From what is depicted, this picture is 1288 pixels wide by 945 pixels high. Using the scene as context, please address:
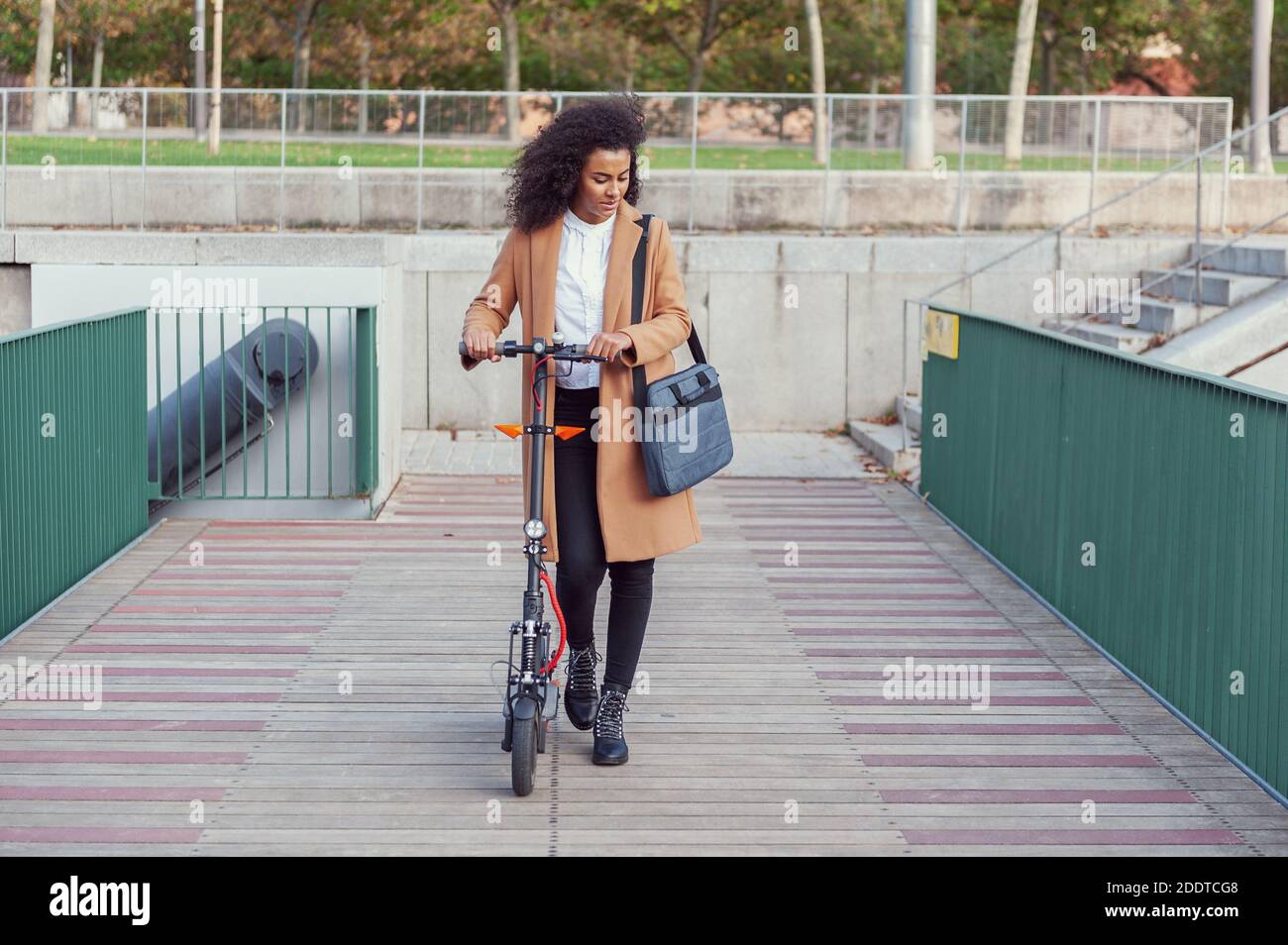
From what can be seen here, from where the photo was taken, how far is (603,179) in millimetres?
5562

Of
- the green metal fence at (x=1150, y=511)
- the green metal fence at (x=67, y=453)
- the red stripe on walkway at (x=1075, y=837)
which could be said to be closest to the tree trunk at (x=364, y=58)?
the green metal fence at (x=67, y=453)

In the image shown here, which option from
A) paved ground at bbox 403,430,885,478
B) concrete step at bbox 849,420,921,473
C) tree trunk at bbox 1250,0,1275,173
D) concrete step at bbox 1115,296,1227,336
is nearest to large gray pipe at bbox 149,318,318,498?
paved ground at bbox 403,430,885,478

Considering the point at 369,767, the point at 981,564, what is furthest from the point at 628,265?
the point at 981,564

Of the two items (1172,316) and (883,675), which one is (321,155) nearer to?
(1172,316)

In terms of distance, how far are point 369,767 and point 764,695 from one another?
167cm

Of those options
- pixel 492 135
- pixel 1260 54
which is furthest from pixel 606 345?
pixel 1260 54

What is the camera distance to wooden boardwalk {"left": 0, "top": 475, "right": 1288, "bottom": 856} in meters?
5.27

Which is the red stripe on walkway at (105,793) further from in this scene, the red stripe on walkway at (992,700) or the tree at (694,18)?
the tree at (694,18)

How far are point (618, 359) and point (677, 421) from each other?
26cm

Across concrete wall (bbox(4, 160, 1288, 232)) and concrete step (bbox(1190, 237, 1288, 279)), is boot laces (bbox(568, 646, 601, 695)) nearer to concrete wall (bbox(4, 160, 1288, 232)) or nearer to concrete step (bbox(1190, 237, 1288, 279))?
concrete step (bbox(1190, 237, 1288, 279))

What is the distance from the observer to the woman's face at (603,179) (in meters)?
5.54

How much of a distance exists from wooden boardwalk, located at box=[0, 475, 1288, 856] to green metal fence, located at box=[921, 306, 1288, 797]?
0.57 ft

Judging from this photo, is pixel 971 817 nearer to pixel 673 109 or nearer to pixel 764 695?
pixel 764 695
